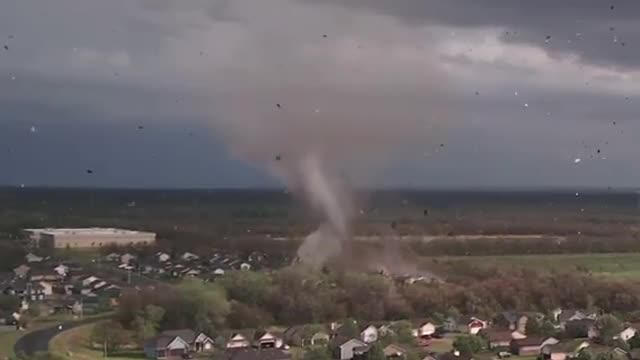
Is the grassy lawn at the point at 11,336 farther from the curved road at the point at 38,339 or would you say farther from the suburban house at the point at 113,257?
the suburban house at the point at 113,257

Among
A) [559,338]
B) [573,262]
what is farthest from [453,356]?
[573,262]

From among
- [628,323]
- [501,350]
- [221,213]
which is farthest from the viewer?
[221,213]

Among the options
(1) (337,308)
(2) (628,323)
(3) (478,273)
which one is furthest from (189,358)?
(3) (478,273)

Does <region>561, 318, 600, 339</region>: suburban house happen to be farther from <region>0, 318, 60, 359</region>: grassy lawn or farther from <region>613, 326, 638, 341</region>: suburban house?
<region>0, 318, 60, 359</region>: grassy lawn

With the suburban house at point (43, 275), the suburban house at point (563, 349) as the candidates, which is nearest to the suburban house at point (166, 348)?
the suburban house at point (563, 349)

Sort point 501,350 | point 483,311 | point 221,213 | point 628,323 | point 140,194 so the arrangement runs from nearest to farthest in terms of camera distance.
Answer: point 501,350
point 628,323
point 483,311
point 221,213
point 140,194

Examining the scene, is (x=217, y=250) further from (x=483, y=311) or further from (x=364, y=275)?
(x=483, y=311)
